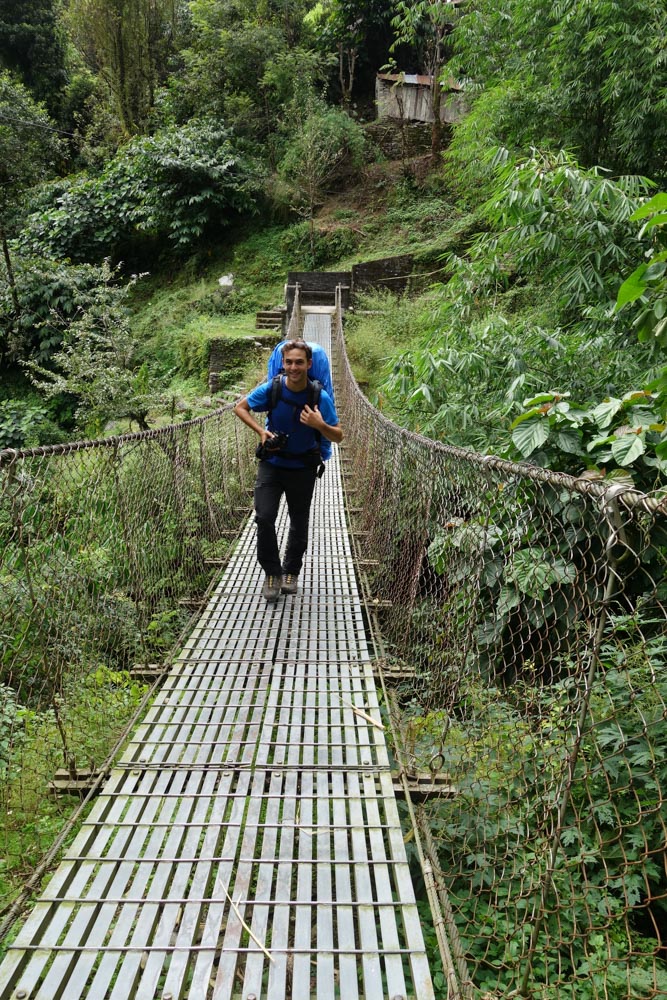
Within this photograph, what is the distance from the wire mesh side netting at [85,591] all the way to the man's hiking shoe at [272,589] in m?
0.45

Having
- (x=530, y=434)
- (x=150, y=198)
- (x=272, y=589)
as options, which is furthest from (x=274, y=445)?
(x=150, y=198)

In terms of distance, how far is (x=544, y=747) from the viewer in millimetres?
1646

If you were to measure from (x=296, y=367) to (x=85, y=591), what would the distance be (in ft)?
4.02

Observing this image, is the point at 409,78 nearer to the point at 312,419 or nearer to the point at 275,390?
the point at 275,390

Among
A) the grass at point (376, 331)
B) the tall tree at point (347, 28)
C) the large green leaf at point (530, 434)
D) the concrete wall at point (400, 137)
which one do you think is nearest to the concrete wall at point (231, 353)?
the grass at point (376, 331)

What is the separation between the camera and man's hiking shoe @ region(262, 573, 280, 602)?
286 centimetres

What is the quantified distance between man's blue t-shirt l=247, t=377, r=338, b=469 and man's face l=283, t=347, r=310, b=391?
34 millimetres

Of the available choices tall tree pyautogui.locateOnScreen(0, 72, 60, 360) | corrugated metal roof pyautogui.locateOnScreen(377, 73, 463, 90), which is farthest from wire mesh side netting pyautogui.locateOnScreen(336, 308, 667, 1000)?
corrugated metal roof pyautogui.locateOnScreen(377, 73, 463, 90)

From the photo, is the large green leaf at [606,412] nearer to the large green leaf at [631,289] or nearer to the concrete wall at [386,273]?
the large green leaf at [631,289]

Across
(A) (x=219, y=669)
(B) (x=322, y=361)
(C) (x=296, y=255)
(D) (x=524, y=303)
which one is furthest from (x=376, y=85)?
(A) (x=219, y=669)

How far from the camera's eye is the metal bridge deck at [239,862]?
1.16 m

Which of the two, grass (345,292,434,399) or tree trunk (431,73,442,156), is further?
tree trunk (431,73,442,156)

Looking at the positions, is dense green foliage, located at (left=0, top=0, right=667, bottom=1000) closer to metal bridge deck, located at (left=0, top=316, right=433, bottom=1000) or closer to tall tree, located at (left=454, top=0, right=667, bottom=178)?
tall tree, located at (left=454, top=0, right=667, bottom=178)

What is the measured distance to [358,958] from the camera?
1.22 meters
